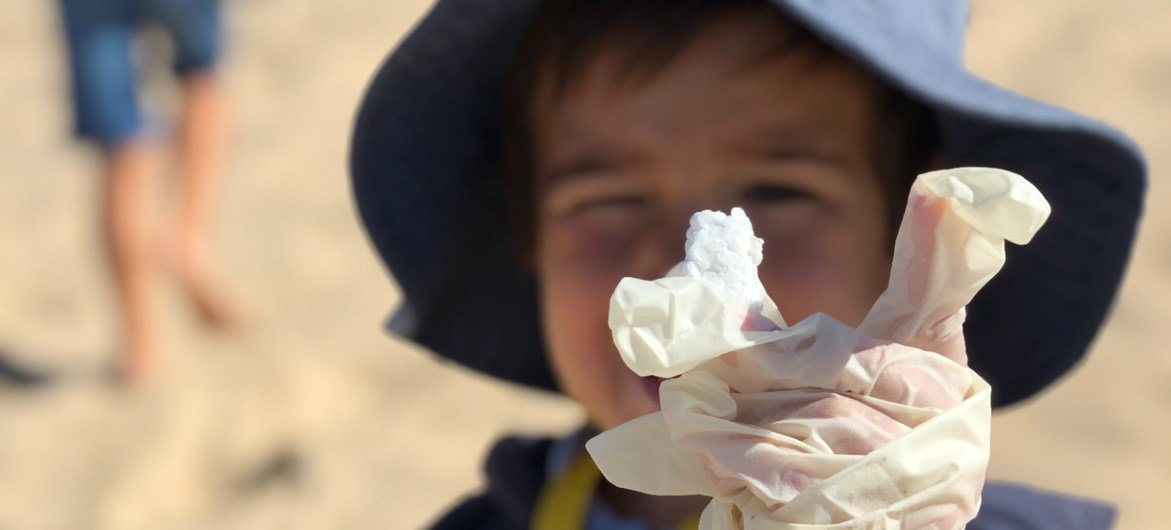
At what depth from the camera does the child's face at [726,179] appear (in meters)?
1.06

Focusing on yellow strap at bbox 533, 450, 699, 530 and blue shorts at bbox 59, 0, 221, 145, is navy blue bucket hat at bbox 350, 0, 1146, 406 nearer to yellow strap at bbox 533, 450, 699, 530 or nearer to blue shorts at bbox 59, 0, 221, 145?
yellow strap at bbox 533, 450, 699, 530

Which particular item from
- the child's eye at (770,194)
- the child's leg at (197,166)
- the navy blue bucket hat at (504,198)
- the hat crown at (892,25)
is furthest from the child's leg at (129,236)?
the hat crown at (892,25)

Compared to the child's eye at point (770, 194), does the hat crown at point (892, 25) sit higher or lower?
higher

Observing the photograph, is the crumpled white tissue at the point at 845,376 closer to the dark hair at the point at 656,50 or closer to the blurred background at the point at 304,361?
the dark hair at the point at 656,50

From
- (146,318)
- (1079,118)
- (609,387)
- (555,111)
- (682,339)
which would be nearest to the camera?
(682,339)

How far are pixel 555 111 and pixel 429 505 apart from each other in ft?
3.53

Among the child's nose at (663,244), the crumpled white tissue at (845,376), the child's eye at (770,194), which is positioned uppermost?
the crumpled white tissue at (845,376)

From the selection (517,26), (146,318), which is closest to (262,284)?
(146,318)

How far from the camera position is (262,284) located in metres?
2.83

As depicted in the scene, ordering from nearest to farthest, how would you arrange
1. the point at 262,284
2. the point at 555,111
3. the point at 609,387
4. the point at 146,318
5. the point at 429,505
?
the point at 609,387 < the point at 555,111 < the point at 429,505 < the point at 146,318 < the point at 262,284

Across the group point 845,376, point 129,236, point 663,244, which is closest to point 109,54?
point 129,236

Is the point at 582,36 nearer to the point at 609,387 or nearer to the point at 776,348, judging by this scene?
the point at 609,387

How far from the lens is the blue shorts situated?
2.53m

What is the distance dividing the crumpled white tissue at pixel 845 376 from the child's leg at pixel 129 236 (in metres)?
2.14
